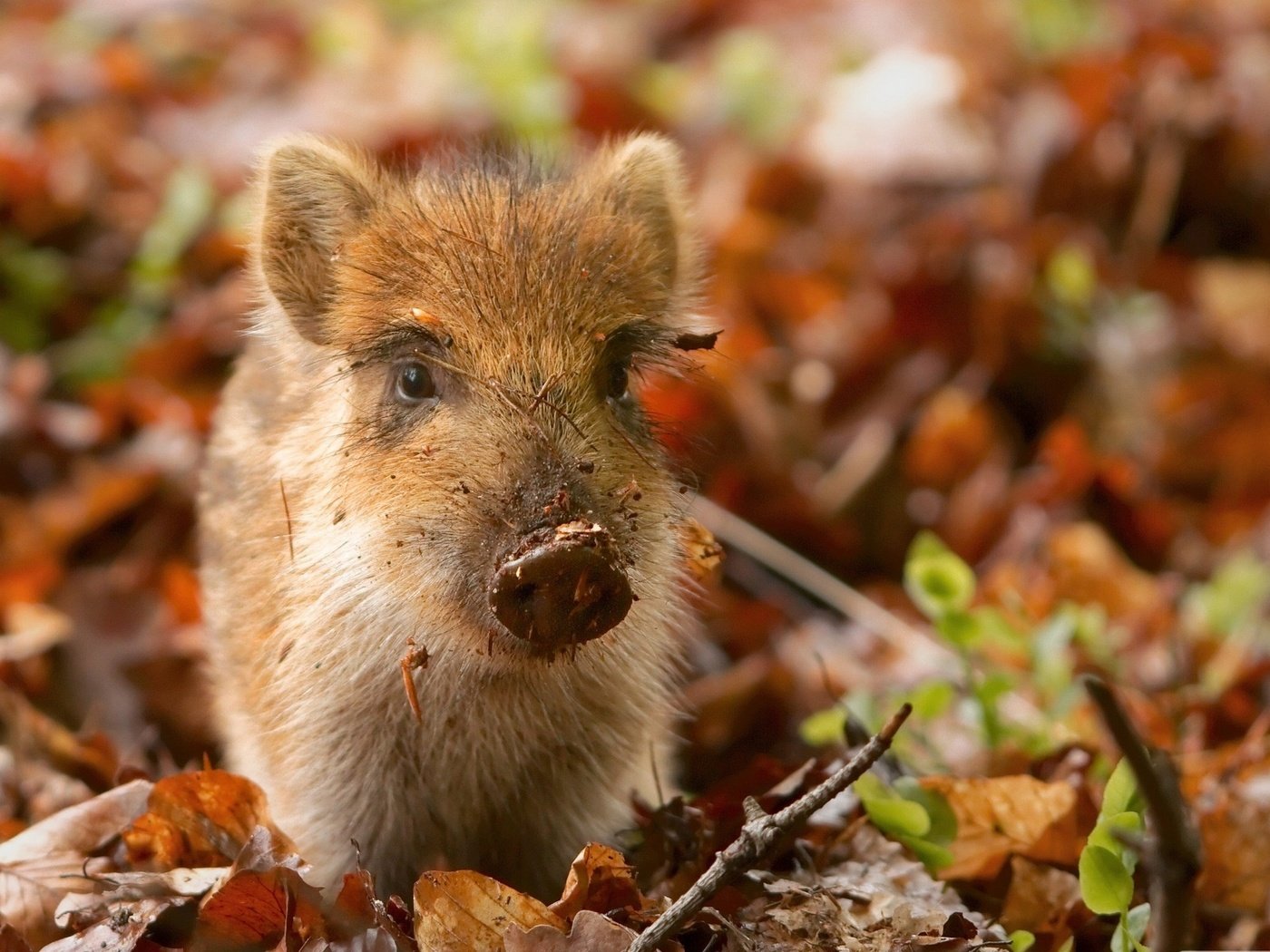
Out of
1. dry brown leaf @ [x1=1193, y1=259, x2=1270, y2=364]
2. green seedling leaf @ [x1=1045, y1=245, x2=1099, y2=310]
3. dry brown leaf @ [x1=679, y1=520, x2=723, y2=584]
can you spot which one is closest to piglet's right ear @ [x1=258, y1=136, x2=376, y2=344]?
dry brown leaf @ [x1=679, y1=520, x2=723, y2=584]

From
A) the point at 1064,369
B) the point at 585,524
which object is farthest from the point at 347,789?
the point at 1064,369

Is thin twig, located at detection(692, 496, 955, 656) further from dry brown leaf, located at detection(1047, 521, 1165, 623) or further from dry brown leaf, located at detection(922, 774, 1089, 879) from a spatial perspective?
dry brown leaf, located at detection(922, 774, 1089, 879)

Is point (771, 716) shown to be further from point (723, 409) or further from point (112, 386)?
point (112, 386)

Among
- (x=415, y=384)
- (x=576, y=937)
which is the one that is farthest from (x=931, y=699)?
(x=415, y=384)

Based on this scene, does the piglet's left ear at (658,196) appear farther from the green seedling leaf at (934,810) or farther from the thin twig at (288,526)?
the green seedling leaf at (934,810)

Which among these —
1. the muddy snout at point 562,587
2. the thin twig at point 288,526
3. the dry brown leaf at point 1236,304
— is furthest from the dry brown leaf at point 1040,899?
the dry brown leaf at point 1236,304

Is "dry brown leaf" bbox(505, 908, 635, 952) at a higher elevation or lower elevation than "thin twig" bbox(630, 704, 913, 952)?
lower
